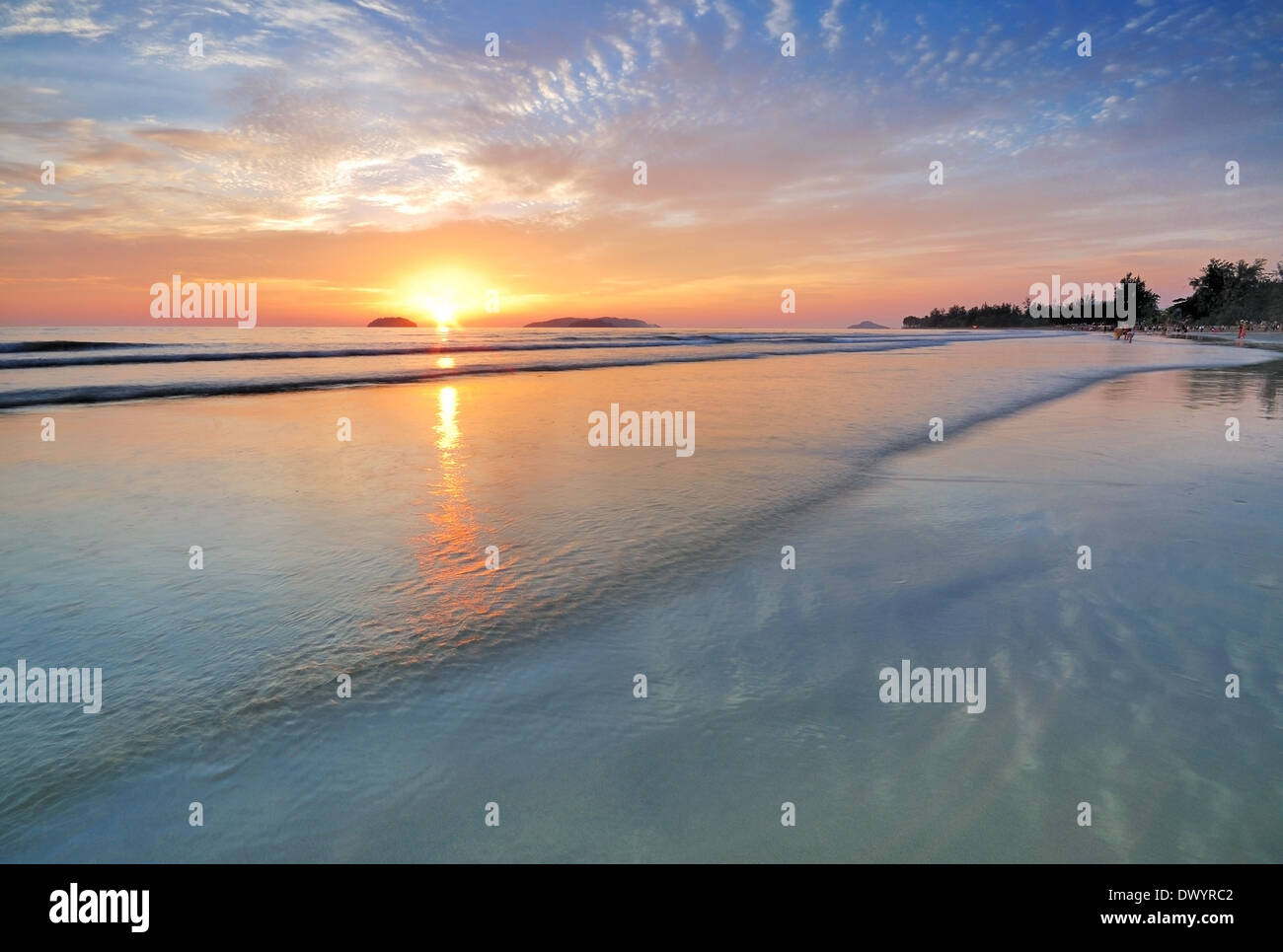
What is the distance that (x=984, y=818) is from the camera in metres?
2.87

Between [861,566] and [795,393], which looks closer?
[861,566]

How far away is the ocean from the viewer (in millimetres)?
2869

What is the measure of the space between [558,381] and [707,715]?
22.2m

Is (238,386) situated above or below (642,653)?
above

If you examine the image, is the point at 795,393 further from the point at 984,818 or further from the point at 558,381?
the point at 984,818

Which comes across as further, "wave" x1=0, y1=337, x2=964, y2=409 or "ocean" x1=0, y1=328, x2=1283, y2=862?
"wave" x1=0, y1=337, x2=964, y2=409

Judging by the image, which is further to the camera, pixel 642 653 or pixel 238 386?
pixel 238 386

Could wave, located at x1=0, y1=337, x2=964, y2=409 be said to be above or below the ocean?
above

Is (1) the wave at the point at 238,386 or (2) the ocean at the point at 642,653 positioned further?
(1) the wave at the point at 238,386

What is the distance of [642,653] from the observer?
4.34 meters

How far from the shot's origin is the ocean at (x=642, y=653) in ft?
9.41

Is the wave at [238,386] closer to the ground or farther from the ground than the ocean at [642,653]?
farther from the ground
